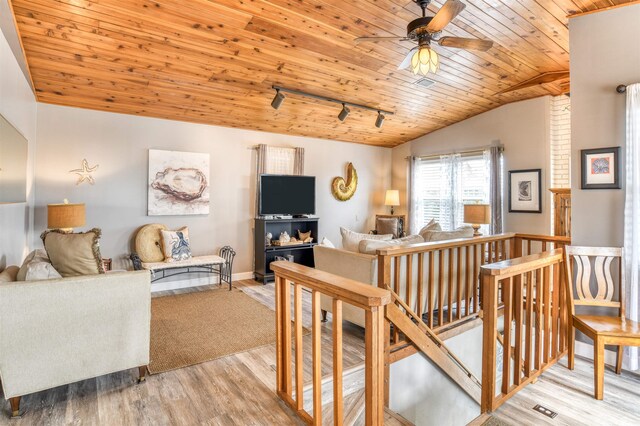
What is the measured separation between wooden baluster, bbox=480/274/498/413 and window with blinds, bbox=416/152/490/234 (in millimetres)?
4541

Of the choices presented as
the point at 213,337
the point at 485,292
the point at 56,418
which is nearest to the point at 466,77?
the point at 485,292

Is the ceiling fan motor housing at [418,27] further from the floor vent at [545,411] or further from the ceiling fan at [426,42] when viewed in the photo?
the floor vent at [545,411]

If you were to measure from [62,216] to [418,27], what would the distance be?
406 centimetres

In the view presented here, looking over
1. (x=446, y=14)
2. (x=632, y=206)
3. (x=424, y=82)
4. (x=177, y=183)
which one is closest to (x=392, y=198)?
(x=424, y=82)

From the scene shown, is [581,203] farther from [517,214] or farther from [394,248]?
[517,214]

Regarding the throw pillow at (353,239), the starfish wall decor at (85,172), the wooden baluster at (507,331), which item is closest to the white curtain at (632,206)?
the wooden baluster at (507,331)

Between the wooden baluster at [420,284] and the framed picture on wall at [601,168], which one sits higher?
the framed picture on wall at [601,168]

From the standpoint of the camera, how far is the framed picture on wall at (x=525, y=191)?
5492mm

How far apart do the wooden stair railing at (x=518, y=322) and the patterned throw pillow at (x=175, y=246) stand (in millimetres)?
4074

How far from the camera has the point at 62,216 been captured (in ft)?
12.3

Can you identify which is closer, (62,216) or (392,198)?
(62,216)

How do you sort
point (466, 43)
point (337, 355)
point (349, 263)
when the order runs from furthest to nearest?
point (349, 263) < point (466, 43) < point (337, 355)

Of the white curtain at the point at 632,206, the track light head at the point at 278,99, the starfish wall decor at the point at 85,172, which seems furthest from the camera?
the starfish wall decor at the point at 85,172

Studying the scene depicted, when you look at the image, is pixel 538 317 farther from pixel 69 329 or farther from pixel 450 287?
pixel 69 329
